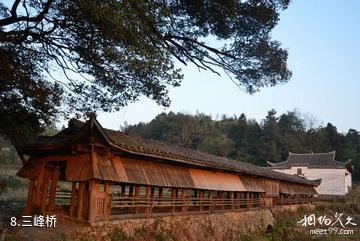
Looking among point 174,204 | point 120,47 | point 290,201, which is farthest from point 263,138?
point 120,47

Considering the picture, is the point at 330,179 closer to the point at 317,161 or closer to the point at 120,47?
the point at 317,161

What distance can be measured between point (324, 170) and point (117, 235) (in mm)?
42518

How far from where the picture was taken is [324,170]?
47.8 m

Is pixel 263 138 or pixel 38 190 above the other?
pixel 263 138

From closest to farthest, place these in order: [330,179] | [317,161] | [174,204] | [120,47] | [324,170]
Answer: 1. [120,47]
2. [174,204]
3. [330,179]
4. [324,170]
5. [317,161]

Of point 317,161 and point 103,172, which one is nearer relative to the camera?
point 103,172

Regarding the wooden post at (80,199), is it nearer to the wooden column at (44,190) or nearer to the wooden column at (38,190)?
the wooden column at (44,190)

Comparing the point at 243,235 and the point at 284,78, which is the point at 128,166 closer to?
the point at 284,78

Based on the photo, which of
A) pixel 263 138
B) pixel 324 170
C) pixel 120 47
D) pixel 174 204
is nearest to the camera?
pixel 120 47

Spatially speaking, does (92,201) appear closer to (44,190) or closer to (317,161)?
(44,190)

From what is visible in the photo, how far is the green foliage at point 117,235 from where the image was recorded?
11.3m

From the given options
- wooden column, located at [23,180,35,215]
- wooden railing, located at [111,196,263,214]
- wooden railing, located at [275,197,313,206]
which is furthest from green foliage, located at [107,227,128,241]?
wooden railing, located at [275,197,313,206]

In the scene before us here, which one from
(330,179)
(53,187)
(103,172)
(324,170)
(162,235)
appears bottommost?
(162,235)

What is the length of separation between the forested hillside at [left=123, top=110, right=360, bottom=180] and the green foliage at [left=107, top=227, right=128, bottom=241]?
53.1 m
